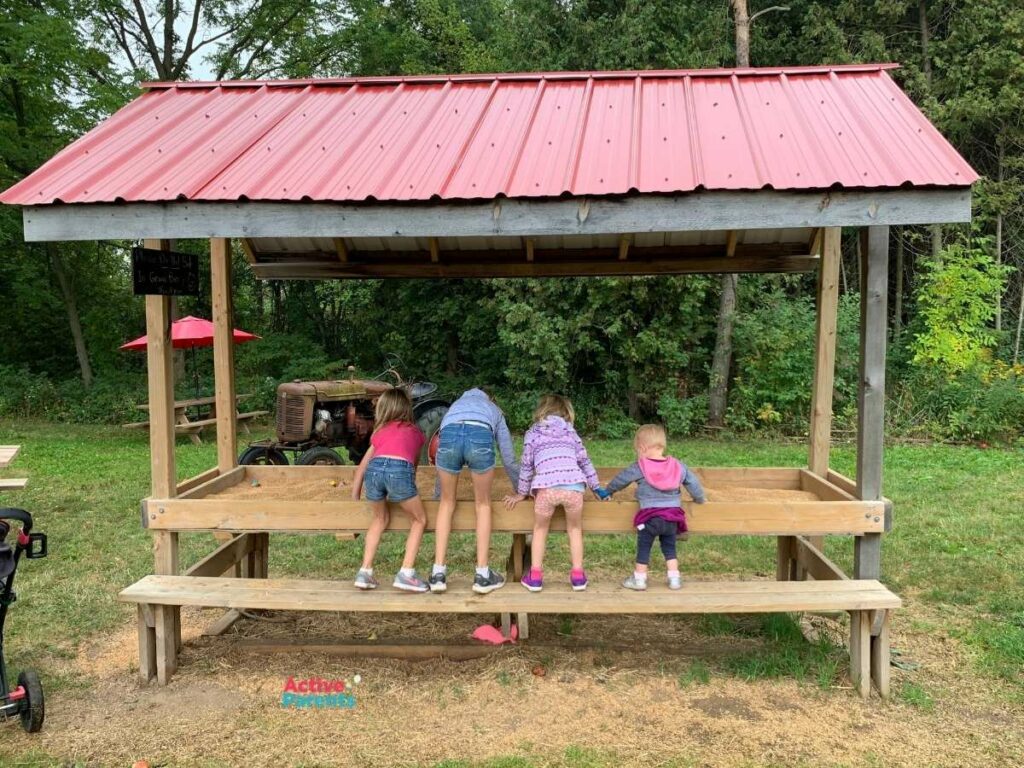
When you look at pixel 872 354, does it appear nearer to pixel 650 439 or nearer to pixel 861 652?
pixel 650 439

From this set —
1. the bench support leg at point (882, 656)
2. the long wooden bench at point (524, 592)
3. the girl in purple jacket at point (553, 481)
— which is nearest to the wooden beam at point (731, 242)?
the long wooden bench at point (524, 592)

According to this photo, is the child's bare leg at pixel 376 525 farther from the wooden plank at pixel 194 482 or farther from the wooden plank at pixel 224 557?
the wooden plank at pixel 194 482

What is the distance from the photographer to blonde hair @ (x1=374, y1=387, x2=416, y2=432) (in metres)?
4.38

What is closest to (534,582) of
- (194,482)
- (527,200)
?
(527,200)

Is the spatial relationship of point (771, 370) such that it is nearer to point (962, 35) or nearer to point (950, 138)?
point (950, 138)

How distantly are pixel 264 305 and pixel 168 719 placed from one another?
18971mm

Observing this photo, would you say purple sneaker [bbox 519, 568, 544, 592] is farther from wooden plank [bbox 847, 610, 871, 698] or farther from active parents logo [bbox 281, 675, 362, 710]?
wooden plank [bbox 847, 610, 871, 698]

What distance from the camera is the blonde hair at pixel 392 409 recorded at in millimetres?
4383

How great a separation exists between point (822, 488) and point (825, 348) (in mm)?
950

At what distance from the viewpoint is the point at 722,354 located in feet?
44.8

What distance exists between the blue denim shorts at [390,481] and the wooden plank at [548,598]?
53cm

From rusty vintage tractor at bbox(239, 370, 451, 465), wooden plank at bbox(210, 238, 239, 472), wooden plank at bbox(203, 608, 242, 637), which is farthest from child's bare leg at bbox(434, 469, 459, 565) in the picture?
rusty vintage tractor at bbox(239, 370, 451, 465)

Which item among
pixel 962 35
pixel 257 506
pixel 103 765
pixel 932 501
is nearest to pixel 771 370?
pixel 932 501

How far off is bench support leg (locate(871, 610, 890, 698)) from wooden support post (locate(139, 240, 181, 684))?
3.89 m
